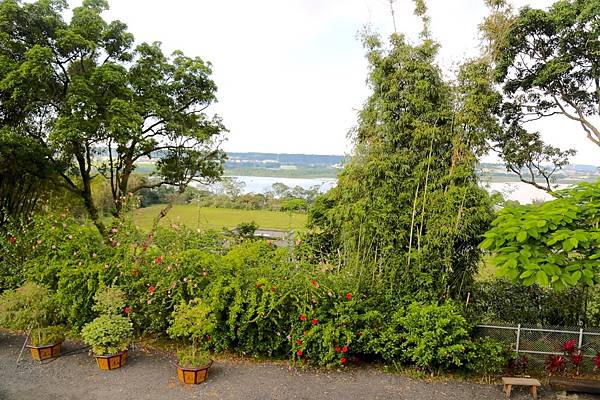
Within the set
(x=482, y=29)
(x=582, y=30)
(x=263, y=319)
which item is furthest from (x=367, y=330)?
(x=582, y=30)

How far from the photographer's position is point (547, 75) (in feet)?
20.8

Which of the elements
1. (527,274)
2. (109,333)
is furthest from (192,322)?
(527,274)

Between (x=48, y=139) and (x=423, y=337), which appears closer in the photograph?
(x=423, y=337)

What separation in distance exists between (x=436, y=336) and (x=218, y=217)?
385 centimetres

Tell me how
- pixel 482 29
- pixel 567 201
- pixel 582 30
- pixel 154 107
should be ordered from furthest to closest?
pixel 154 107 < pixel 582 30 < pixel 482 29 < pixel 567 201

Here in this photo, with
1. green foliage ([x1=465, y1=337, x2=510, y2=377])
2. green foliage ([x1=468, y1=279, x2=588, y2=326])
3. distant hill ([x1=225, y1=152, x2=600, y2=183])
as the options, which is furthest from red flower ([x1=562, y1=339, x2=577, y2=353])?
distant hill ([x1=225, y1=152, x2=600, y2=183])

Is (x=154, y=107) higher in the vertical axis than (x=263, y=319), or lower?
higher

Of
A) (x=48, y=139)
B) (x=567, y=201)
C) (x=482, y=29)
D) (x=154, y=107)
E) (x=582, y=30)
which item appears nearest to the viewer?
(x=567, y=201)

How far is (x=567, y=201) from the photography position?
3.59 meters

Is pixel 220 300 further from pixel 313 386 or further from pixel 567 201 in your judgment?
pixel 567 201

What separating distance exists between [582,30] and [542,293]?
4.24 meters

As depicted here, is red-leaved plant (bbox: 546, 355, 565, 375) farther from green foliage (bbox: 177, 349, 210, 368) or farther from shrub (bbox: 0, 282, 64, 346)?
shrub (bbox: 0, 282, 64, 346)

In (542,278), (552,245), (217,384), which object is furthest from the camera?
(217,384)

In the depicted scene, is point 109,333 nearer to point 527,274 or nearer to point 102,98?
point 527,274
